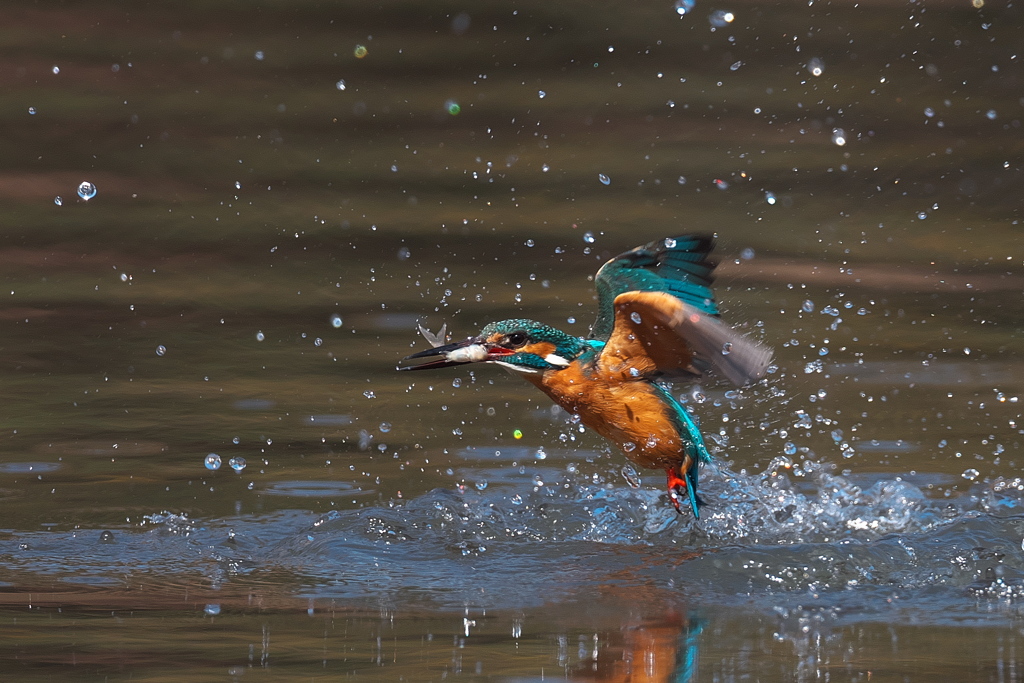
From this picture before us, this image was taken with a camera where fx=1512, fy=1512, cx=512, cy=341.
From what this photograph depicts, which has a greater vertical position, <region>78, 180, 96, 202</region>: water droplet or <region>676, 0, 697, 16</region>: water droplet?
<region>676, 0, 697, 16</region>: water droplet

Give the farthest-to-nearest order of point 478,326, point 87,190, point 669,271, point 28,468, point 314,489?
point 87,190 < point 478,326 < point 28,468 < point 314,489 < point 669,271

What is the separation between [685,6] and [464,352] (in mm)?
4608

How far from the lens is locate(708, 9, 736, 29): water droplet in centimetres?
794

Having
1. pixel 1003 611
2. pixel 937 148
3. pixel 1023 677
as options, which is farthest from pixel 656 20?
pixel 1023 677

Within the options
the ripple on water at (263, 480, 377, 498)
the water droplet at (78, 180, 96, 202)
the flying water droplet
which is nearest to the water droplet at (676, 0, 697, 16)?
the water droplet at (78, 180, 96, 202)

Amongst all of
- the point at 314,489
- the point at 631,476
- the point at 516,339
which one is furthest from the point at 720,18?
the point at 516,339

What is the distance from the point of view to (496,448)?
5137 millimetres

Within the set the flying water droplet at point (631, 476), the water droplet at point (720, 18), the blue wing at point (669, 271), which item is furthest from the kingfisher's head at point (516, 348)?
the water droplet at point (720, 18)

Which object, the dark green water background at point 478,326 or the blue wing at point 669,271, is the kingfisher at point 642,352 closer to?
the blue wing at point 669,271

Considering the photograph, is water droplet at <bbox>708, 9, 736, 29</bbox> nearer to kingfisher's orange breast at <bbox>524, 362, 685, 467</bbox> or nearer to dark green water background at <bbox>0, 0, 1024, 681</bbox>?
dark green water background at <bbox>0, 0, 1024, 681</bbox>

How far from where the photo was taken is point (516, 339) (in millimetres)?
3998

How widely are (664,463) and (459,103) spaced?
3.82m

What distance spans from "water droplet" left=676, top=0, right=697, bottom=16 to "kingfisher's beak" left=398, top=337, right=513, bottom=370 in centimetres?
452

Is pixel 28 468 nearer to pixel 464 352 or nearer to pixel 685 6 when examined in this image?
pixel 464 352
